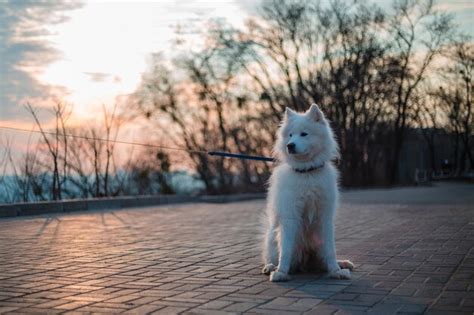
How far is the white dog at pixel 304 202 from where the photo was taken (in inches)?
230

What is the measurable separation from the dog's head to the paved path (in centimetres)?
117

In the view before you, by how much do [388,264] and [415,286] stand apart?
1225 millimetres

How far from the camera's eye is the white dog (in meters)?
5.83

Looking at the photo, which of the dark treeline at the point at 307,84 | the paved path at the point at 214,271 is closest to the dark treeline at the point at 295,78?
the dark treeline at the point at 307,84

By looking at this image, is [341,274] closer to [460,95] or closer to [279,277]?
[279,277]

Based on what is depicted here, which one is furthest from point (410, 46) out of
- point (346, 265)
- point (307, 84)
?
point (346, 265)

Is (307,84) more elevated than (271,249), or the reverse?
(307,84)

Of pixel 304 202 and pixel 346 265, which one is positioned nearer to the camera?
pixel 304 202

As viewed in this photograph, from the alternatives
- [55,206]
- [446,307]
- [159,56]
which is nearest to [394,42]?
[159,56]

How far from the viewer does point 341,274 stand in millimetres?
5707

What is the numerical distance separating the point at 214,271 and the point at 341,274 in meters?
1.33

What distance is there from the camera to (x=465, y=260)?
663 cm

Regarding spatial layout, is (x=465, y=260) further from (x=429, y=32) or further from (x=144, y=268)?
(x=429, y=32)

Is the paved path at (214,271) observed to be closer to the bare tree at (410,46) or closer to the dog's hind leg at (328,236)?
the dog's hind leg at (328,236)
